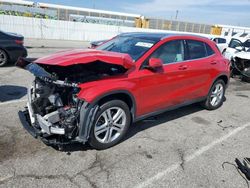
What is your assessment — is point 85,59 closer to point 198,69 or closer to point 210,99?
point 198,69

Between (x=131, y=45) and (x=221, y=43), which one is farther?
(x=221, y=43)

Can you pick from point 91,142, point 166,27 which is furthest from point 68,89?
point 166,27

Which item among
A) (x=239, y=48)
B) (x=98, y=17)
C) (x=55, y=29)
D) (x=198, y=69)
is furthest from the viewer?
(x=98, y=17)

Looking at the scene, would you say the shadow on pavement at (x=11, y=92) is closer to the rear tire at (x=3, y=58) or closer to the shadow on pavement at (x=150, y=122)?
the rear tire at (x=3, y=58)

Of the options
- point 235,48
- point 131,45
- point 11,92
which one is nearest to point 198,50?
point 131,45

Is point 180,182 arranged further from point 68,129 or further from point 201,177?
point 68,129

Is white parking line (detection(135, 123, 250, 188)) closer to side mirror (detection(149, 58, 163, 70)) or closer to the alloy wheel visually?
the alloy wheel

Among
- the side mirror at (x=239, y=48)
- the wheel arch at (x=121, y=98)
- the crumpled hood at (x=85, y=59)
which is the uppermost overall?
the crumpled hood at (x=85, y=59)

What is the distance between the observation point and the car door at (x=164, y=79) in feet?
13.6

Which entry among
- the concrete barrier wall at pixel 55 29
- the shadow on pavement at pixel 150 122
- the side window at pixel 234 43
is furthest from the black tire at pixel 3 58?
the concrete barrier wall at pixel 55 29

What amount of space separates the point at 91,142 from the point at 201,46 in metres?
3.28

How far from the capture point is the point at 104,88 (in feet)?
11.6

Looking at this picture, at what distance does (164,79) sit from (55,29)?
19.4 meters

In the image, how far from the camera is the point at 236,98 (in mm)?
7496
